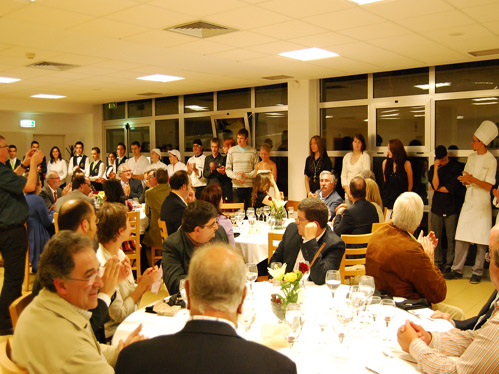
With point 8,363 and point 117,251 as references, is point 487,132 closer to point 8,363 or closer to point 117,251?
point 117,251

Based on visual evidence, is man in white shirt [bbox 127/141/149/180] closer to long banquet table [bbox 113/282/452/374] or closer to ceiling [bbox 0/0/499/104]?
ceiling [bbox 0/0/499/104]

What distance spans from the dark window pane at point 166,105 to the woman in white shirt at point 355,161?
512 centimetres

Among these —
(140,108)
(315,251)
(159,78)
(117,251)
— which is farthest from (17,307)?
(140,108)

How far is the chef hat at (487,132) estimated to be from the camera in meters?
6.62

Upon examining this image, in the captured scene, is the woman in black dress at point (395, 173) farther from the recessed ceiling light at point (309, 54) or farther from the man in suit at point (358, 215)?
the man in suit at point (358, 215)

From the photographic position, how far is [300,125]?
890cm

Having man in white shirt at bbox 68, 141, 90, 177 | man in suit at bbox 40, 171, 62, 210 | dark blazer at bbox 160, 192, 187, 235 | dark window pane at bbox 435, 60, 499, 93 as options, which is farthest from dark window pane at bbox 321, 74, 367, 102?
man in white shirt at bbox 68, 141, 90, 177

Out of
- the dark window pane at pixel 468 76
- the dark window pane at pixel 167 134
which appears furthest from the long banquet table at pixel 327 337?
the dark window pane at pixel 167 134

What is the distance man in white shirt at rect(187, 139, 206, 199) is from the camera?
10102 mm

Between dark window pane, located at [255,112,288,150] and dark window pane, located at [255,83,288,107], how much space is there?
22cm

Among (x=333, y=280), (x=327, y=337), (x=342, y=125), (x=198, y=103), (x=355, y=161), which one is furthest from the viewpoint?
(x=198, y=103)

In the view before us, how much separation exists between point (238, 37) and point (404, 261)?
335 cm

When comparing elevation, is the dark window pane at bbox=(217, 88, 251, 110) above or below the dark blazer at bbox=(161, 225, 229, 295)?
above

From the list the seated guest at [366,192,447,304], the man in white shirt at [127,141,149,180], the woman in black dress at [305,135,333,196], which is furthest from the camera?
the man in white shirt at [127,141,149,180]
